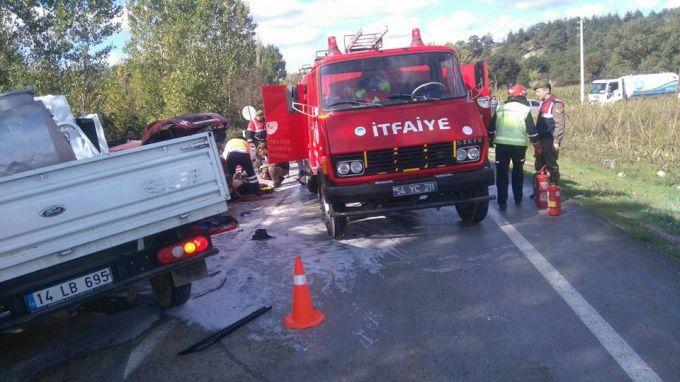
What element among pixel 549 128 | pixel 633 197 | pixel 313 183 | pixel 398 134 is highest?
pixel 398 134

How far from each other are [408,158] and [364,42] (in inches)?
170

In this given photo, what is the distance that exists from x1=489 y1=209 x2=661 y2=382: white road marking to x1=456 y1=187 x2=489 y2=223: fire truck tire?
96 centimetres

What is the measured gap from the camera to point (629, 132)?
15789 mm

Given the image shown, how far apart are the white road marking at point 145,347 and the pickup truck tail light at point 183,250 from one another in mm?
627

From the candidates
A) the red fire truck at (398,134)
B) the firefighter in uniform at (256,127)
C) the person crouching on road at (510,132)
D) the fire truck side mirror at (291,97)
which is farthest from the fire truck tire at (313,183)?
the firefighter in uniform at (256,127)

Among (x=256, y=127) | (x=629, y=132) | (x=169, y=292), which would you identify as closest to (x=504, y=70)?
(x=629, y=132)

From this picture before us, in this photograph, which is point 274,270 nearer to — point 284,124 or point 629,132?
point 284,124

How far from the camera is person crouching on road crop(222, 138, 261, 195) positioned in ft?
39.2

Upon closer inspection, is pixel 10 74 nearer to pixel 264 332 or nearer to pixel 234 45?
pixel 264 332

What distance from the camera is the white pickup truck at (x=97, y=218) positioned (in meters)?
4.38

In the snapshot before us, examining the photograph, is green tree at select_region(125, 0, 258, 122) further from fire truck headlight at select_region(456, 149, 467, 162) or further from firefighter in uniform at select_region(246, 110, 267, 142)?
fire truck headlight at select_region(456, 149, 467, 162)

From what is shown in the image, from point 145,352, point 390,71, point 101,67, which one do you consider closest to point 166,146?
point 145,352

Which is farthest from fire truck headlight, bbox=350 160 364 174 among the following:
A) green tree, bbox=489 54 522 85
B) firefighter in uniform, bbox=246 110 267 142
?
green tree, bbox=489 54 522 85

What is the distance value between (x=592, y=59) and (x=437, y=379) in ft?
218
